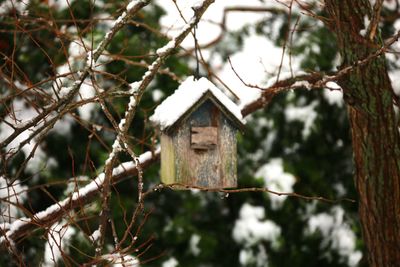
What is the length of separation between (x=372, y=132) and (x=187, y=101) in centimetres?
130

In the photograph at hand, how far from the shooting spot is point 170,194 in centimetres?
579

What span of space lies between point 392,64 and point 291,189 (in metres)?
1.32

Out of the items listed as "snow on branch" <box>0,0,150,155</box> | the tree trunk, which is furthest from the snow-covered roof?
the tree trunk

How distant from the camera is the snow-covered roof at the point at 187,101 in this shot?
10.5 feet

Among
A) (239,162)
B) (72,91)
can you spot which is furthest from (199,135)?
(239,162)

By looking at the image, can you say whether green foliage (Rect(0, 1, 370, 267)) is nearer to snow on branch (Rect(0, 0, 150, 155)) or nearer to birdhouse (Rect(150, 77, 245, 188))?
birdhouse (Rect(150, 77, 245, 188))

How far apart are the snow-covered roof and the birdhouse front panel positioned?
4 cm

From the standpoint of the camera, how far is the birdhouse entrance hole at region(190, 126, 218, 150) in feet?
10.7

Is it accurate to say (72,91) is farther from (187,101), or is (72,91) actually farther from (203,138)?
(203,138)

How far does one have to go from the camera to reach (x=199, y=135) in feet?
10.8

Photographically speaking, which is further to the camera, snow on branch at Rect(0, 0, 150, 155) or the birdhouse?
the birdhouse

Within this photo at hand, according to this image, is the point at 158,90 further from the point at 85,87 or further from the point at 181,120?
the point at 181,120

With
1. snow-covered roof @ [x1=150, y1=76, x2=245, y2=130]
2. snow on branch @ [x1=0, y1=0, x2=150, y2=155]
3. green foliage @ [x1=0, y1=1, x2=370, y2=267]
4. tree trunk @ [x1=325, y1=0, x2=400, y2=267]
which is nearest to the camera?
snow on branch @ [x1=0, y1=0, x2=150, y2=155]

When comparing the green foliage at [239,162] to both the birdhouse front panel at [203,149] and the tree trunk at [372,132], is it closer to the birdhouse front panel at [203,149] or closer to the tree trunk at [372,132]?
the tree trunk at [372,132]
